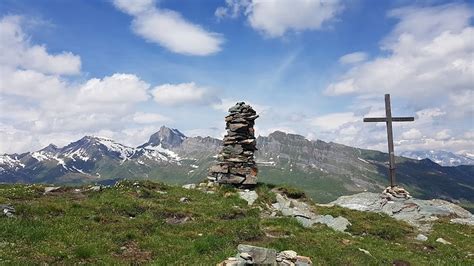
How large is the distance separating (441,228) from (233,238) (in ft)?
68.9

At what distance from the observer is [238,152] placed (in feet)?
133

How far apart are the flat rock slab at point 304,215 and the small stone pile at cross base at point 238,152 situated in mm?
4309

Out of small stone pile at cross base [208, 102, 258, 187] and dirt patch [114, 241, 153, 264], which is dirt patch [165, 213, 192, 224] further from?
small stone pile at cross base [208, 102, 258, 187]

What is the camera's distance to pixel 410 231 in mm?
31188

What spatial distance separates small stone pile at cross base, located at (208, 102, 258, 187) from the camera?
3931cm

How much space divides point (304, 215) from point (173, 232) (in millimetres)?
13418

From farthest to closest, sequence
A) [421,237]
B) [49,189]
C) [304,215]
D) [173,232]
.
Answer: [304,215] < [49,189] < [421,237] < [173,232]

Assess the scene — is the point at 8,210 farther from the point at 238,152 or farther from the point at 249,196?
the point at 238,152

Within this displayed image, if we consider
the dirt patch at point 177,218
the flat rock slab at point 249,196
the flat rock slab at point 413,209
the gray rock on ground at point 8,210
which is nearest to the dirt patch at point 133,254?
the dirt patch at point 177,218

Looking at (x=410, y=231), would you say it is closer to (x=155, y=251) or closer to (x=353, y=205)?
(x=353, y=205)

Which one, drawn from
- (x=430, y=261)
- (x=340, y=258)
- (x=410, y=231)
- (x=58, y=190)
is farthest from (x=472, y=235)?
(x=58, y=190)

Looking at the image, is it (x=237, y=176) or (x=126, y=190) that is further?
(x=237, y=176)

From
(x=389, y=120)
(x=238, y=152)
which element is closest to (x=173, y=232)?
(x=238, y=152)

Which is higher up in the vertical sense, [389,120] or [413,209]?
[389,120]
